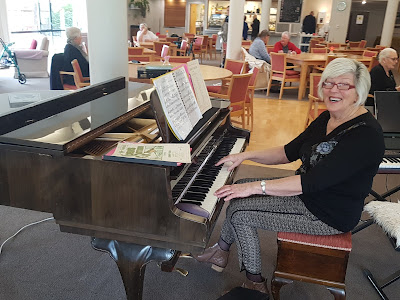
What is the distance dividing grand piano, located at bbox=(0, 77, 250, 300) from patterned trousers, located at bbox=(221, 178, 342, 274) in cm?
22

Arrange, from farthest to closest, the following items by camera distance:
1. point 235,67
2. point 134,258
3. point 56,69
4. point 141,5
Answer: point 141,5
point 235,67
point 56,69
point 134,258

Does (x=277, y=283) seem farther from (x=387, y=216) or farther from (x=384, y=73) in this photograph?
(x=384, y=73)

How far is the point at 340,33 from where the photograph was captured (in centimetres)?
1489

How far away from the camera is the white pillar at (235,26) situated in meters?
7.38

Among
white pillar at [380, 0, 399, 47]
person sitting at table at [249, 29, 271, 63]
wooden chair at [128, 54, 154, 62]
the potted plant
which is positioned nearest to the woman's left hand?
wooden chair at [128, 54, 154, 62]

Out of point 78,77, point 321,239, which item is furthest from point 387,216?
point 78,77

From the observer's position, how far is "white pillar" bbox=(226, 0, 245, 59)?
7.38 m

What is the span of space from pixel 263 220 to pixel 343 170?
1.58ft

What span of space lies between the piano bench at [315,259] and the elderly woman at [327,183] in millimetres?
45

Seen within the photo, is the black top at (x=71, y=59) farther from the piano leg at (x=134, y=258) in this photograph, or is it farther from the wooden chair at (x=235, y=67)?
the piano leg at (x=134, y=258)

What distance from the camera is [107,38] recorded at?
3.59m

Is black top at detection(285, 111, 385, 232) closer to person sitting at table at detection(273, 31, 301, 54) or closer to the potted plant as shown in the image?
person sitting at table at detection(273, 31, 301, 54)

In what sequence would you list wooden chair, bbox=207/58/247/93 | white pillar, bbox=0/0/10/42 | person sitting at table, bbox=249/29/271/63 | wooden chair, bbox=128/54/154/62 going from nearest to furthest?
1. wooden chair, bbox=207/58/247/93
2. wooden chair, bbox=128/54/154/62
3. person sitting at table, bbox=249/29/271/63
4. white pillar, bbox=0/0/10/42

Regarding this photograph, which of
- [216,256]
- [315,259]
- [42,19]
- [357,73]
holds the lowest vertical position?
[216,256]
